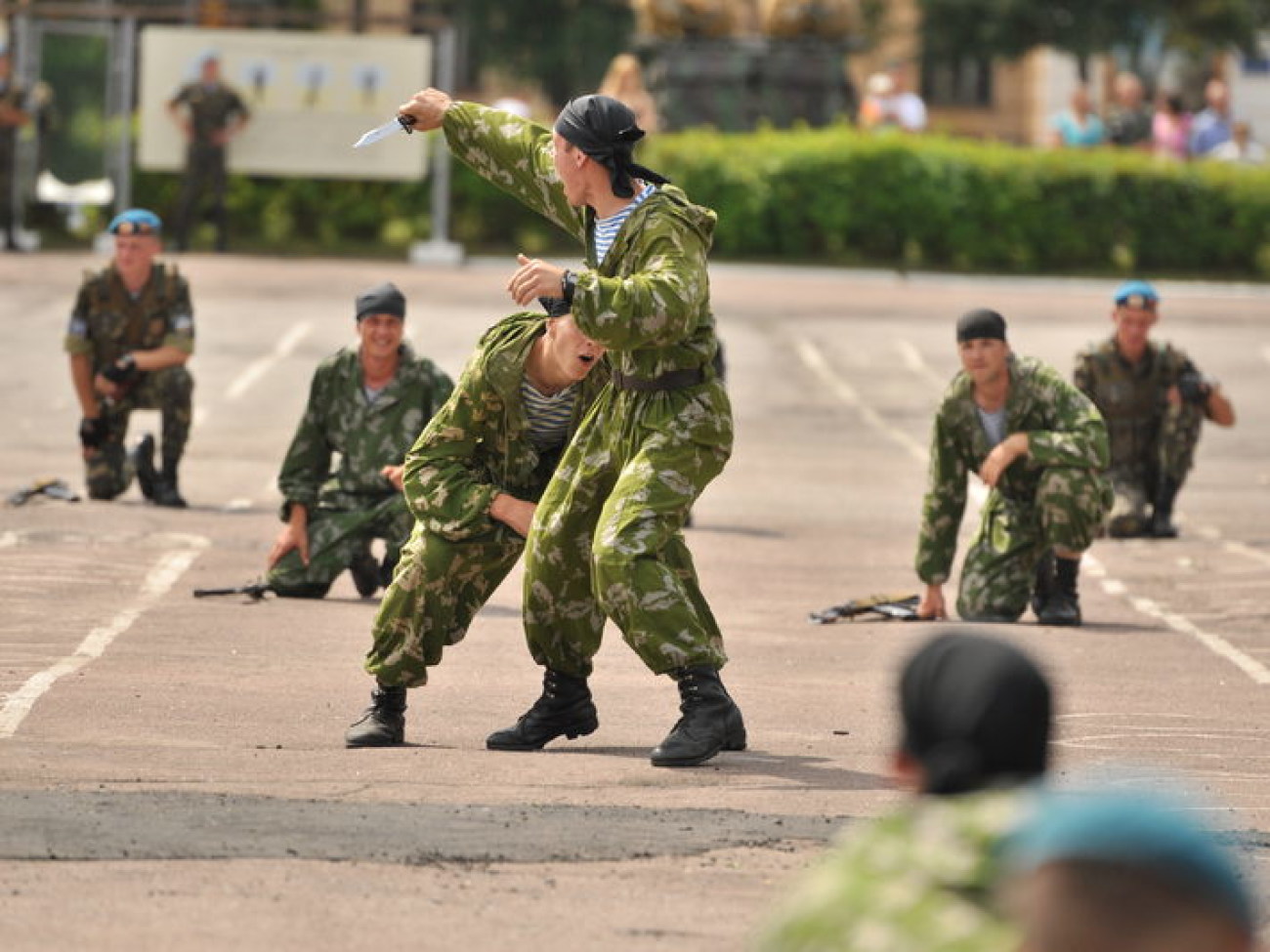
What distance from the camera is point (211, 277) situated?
2998cm

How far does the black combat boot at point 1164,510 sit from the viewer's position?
1633cm

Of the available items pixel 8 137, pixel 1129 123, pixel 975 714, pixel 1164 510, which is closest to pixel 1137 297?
pixel 1164 510

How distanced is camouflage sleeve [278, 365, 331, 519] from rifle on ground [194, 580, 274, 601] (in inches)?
14.4

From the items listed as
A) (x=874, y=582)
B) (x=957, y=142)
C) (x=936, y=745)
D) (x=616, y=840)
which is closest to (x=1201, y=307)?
(x=957, y=142)

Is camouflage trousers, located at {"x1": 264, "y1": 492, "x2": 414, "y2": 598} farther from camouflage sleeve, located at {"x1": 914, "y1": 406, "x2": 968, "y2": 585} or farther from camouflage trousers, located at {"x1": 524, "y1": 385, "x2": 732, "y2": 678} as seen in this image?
camouflage trousers, located at {"x1": 524, "y1": 385, "x2": 732, "y2": 678}

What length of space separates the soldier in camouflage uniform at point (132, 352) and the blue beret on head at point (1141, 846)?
43.5 feet

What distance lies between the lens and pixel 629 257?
27.8 ft

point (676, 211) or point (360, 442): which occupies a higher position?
point (676, 211)

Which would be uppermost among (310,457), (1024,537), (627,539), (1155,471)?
(627,539)

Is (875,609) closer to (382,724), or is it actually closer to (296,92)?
(382,724)

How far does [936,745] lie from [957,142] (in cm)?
3153

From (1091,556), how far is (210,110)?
18.2 meters

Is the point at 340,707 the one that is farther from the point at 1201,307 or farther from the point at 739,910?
the point at 1201,307

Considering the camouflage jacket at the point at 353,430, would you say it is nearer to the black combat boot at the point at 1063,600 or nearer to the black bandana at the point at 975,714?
the black combat boot at the point at 1063,600
